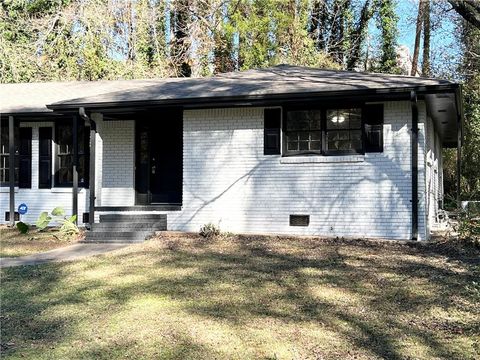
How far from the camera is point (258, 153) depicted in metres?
11.7

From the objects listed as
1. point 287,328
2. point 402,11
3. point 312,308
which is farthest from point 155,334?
point 402,11

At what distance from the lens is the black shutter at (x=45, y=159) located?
14359 millimetres

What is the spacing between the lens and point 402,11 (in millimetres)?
Answer: 27906

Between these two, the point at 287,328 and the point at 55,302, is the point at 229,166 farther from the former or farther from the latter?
the point at 287,328

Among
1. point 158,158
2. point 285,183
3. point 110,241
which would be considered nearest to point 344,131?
point 285,183

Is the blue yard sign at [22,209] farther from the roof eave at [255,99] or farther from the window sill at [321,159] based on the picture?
the window sill at [321,159]

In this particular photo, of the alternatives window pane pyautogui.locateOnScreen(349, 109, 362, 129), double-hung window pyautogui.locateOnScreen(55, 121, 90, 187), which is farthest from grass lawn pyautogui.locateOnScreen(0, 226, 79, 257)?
window pane pyautogui.locateOnScreen(349, 109, 362, 129)

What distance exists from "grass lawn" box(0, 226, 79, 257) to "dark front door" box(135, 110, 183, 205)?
242 centimetres

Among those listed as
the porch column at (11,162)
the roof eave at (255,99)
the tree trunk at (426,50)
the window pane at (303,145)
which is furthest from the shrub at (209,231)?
the tree trunk at (426,50)

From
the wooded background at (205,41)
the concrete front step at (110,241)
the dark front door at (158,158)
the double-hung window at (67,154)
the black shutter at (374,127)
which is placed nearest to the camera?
the black shutter at (374,127)

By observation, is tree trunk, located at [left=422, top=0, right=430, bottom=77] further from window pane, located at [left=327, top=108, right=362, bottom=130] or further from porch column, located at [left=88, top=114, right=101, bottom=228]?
porch column, located at [left=88, top=114, right=101, bottom=228]

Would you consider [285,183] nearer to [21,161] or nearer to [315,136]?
[315,136]

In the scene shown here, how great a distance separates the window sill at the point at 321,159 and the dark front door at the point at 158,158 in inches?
126

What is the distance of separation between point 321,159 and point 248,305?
18.8ft
